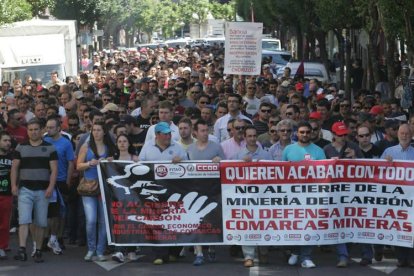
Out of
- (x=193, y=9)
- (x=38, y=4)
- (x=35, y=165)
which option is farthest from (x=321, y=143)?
(x=193, y=9)

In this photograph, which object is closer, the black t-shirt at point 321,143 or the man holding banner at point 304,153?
the man holding banner at point 304,153

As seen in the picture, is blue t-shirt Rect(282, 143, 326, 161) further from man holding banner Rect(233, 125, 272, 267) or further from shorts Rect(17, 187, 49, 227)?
shorts Rect(17, 187, 49, 227)

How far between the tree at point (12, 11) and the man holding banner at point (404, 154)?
2545 cm

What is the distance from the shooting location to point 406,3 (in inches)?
883

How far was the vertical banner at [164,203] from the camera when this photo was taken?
12641mm

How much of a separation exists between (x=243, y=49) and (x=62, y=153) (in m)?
9.72

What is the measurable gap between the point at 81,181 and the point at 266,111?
384 centimetres

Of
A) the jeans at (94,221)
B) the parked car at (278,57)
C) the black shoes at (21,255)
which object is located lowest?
the black shoes at (21,255)

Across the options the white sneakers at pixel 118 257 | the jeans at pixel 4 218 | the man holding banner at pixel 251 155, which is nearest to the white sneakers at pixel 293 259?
the man holding banner at pixel 251 155

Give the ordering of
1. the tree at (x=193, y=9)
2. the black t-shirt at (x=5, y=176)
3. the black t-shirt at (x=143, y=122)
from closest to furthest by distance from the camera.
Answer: the black t-shirt at (x=5, y=176)
the black t-shirt at (x=143, y=122)
the tree at (x=193, y=9)

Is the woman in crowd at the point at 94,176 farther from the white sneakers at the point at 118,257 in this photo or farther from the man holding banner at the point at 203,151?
the man holding banner at the point at 203,151

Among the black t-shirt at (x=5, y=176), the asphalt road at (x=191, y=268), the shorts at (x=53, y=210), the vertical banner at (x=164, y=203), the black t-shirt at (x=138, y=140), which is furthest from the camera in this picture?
the black t-shirt at (x=138, y=140)

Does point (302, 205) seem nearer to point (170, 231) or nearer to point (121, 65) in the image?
point (170, 231)

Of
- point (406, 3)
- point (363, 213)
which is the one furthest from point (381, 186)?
point (406, 3)
